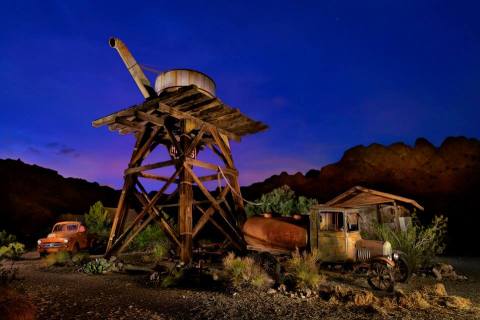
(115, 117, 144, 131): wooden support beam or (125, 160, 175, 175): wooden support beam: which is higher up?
(115, 117, 144, 131): wooden support beam

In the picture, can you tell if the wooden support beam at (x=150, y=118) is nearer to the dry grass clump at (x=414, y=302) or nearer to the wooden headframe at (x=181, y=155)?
the wooden headframe at (x=181, y=155)

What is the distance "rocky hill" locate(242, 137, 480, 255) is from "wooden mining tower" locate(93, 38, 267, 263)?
20.5m

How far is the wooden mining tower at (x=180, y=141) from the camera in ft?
37.0

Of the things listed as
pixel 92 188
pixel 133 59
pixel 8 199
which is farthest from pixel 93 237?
pixel 92 188

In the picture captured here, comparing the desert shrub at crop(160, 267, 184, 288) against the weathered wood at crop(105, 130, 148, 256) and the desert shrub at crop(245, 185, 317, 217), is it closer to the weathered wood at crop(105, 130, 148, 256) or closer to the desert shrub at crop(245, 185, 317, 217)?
the weathered wood at crop(105, 130, 148, 256)

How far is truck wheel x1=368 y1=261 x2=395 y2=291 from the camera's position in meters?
8.37

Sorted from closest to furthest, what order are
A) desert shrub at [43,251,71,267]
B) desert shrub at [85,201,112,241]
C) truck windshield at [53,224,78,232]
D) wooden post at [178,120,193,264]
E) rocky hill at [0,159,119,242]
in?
wooden post at [178,120,193,264] < desert shrub at [43,251,71,267] < truck windshield at [53,224,78,232] < desert shrub at [85,201,112,241] < rocky hill at [0,159,119,242]

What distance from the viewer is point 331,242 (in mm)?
10586

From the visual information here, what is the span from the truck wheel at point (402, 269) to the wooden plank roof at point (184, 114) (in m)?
7.27

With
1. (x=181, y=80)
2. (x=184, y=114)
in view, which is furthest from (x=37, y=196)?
(x=181, y=80)

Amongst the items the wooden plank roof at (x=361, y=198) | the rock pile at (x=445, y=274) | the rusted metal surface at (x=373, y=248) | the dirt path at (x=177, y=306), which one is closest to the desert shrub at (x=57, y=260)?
the dirt path at (x=177, y=306)

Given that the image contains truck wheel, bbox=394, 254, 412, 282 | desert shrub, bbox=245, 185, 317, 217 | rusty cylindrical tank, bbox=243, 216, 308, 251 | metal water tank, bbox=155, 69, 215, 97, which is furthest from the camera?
desert shrub, bbox=245, 185, 317, 217

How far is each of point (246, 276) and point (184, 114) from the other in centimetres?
660

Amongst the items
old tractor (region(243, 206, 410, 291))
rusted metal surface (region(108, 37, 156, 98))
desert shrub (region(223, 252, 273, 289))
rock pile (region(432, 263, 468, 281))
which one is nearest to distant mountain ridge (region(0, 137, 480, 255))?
rock pile (region(432, 263, 468, 281))
